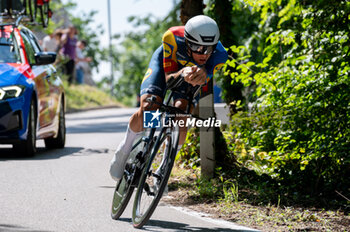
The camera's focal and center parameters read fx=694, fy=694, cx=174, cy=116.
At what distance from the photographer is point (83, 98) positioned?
28703 millimetres

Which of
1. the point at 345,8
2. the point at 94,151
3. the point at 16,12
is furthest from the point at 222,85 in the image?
the point at 16,12

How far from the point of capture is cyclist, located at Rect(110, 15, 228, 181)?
225 inches

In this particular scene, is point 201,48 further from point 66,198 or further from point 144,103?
point 66,198

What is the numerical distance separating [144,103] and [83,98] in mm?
22921

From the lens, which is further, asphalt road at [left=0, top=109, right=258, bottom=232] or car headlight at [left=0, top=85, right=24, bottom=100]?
car headlight at [left=0, top=85, right=24, bottom=100]

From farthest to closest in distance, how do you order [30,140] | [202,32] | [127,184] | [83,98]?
[83,98]
[30,140]
[127,184]
[202,32]

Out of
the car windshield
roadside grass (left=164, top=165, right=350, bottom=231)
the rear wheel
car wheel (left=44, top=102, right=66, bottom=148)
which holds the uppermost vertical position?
the car windshield

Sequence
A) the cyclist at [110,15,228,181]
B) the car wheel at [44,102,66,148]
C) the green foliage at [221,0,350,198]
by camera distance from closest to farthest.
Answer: the cyclist at [110,15,228,181] → the green foliage at [221,0,350,198] → the car wheel at [44,102,66,148]

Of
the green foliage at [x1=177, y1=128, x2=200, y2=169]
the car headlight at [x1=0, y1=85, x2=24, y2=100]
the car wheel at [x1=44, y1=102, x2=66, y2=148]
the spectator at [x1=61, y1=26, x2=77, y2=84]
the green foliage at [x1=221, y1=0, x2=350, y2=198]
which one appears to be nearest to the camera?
the green foliage at [x1=221, y1=0, x2=350, y2=198]

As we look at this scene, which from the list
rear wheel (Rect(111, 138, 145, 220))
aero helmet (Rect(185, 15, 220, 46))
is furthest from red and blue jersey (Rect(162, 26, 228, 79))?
rear wheel (Rect(111, 138, 145, 220))

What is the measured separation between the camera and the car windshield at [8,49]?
1034 cm

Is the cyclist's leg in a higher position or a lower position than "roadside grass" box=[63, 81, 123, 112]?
higher

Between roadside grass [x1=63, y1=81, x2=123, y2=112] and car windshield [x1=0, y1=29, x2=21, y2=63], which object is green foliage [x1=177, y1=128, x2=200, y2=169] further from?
roadside grass [x1=63, y1=81, x2=123, y2=112]

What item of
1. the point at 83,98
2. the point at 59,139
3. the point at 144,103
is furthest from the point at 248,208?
the point at 83,98
